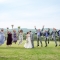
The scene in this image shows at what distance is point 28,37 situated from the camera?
96.3 feet

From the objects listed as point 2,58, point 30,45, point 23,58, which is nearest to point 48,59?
point 23,58

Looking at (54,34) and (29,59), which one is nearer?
(29,59)

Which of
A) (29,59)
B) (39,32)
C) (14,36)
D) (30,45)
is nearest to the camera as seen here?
(29,59)

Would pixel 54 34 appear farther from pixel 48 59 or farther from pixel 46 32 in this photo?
pixel 48 59

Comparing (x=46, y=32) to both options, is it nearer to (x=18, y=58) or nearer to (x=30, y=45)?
(x=30, y=45)

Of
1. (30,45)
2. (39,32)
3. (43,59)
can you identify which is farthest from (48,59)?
(39,32)

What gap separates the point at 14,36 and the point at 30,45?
8749mm

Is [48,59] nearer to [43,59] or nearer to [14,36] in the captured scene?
[43,59]

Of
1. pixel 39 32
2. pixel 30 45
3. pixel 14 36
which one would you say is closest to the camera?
pixel 30 45

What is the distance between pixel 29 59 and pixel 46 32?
53.0 feet

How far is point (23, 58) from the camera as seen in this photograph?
18.0 m

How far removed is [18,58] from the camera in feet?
58.9

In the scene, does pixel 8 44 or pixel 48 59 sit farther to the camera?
pixel 8 44

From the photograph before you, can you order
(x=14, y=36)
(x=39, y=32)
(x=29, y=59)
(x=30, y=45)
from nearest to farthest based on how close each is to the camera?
(x=29, y=59), (x=30, y=45), (x=39, y=32), (x=14, y=36)
